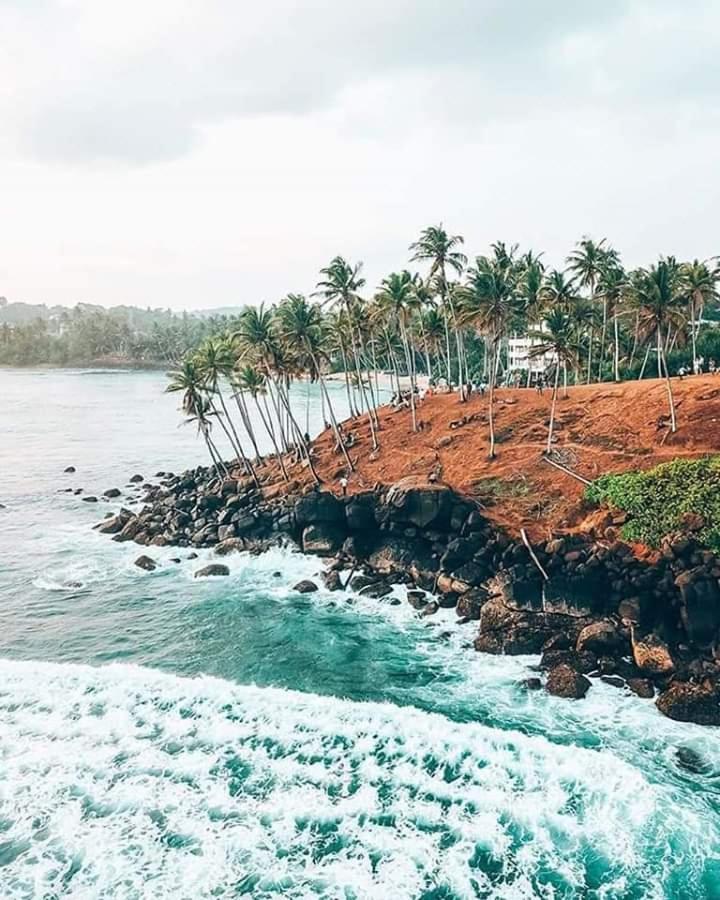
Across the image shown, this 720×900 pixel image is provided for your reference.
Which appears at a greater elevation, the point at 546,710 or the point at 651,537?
the point at 651,537

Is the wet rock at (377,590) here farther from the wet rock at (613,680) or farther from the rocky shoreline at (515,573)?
the wet rock at (613,680)

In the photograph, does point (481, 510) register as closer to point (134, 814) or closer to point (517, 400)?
point (517, 400)

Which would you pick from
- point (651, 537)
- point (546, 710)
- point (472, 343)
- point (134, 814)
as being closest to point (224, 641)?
point (134, 814)

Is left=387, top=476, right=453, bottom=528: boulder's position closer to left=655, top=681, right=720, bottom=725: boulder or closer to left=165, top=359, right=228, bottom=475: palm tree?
left=655, top=681, right=720, bottom=725: boulder

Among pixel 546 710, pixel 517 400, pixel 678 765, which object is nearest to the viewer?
pixel 678 765

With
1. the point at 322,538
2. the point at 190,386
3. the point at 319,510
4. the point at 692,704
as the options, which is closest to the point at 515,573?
the point at 692,704

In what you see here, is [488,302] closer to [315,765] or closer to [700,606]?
[700,606]

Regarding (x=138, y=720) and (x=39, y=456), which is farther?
(x=39, y=456)
